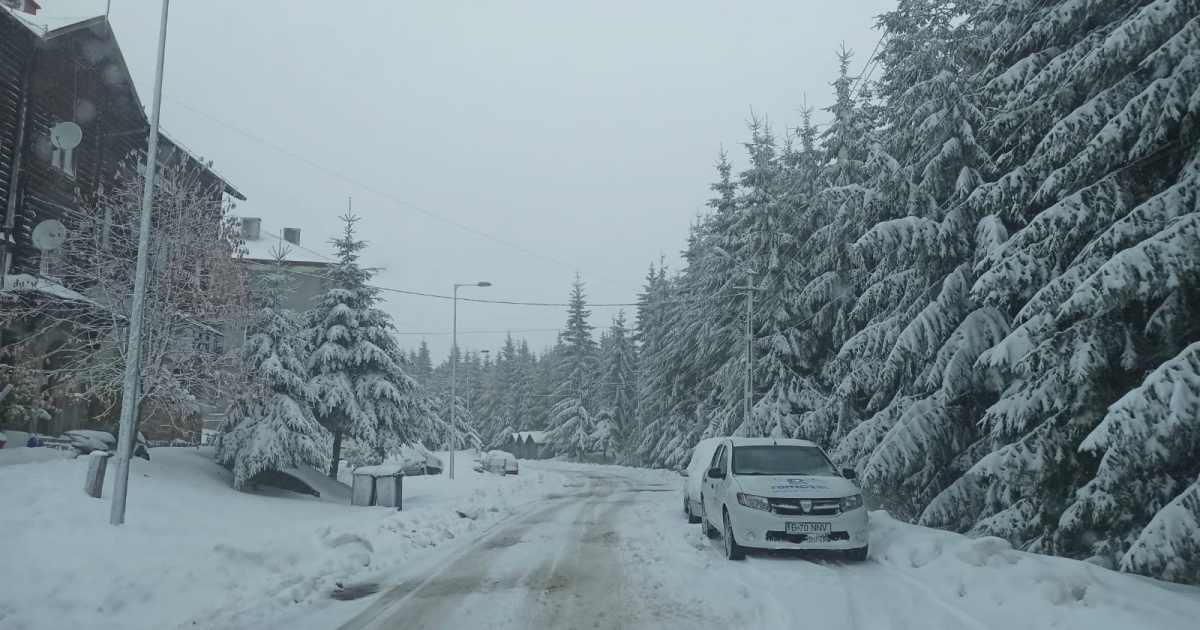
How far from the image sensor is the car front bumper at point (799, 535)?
10.4m

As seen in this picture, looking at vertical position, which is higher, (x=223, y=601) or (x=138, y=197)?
(x=138, y=197)

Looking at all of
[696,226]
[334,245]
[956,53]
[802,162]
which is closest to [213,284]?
[334,245]

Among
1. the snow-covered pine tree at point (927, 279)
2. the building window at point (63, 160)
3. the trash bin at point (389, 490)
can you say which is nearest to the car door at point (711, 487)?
the snow-covered pine tree at point (927, 279)

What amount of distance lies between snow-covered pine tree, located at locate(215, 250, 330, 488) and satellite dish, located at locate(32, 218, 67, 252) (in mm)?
5568

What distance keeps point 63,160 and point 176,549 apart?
778 inches

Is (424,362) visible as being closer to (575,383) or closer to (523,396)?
(523,396)

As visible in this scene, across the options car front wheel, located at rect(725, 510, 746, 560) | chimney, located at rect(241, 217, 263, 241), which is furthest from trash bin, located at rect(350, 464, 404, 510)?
chimney, located at rect(241, 217, 263, 241)

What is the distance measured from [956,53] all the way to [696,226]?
29.1 metres

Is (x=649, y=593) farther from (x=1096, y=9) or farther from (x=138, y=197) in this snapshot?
(x=138, y=197)

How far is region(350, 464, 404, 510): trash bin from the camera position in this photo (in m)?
19.5

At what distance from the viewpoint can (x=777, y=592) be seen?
833 cm

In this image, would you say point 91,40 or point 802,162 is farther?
point 802,162

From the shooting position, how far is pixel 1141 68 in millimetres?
9641

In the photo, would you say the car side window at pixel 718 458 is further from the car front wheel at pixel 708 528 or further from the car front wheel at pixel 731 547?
the car front wheel at pixel 731 547
